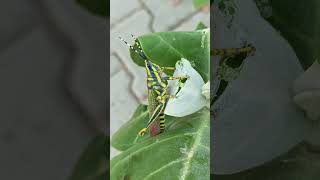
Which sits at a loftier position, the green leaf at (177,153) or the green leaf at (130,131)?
the green leaf at (130,131)

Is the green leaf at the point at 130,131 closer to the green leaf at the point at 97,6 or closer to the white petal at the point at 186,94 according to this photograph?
the white petal at the point at 186,94

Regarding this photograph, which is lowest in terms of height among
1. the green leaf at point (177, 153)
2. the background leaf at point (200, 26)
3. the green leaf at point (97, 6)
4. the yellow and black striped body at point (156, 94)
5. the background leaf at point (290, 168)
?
the background leaf at point (290, 168)

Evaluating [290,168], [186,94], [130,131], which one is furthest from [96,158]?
[290,168]

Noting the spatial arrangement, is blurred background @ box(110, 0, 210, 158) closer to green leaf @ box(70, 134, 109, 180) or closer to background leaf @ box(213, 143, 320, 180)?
green leaf @ box(70, 134, 109, 180)

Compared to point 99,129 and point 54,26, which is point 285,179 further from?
point 54,26

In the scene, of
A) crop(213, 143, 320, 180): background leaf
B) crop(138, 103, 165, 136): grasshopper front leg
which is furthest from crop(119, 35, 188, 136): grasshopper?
crop(213, 143, 320, 180): background leaf

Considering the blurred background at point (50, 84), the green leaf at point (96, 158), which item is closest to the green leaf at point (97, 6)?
the blurred background at point (50, 84)

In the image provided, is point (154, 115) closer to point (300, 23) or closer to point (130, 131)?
point (130, 131)

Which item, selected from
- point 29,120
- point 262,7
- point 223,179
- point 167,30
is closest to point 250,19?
point 262,7
